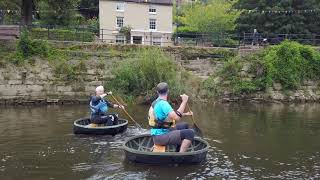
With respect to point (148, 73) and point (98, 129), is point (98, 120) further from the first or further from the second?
point (148, 73)

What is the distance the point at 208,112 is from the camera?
25125 mm

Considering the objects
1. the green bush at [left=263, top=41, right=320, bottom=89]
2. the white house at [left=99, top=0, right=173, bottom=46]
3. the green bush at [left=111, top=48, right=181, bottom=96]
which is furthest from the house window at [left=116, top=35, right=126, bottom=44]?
the green bush at [left=111, top=48, right=181, bottom=96]

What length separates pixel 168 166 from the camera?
1246 cm

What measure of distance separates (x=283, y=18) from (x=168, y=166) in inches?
1456

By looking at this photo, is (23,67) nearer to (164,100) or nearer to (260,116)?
(260,116)

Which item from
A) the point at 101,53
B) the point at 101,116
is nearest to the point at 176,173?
the point at 101,116

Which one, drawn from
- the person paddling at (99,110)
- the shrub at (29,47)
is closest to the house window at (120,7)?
the shrub at (29,47)

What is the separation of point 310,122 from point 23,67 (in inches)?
666

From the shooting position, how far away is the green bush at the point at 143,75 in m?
27.7

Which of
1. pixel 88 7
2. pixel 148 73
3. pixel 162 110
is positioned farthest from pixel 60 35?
pixel 88 7

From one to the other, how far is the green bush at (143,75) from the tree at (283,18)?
20.8m

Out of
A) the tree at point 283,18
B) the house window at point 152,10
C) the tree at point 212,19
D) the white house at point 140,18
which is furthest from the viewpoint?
the tree at point 212,19

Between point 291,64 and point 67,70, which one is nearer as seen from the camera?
point 67,70

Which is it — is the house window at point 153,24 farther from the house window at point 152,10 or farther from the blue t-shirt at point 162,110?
the blue t-shirt at point 162,110
